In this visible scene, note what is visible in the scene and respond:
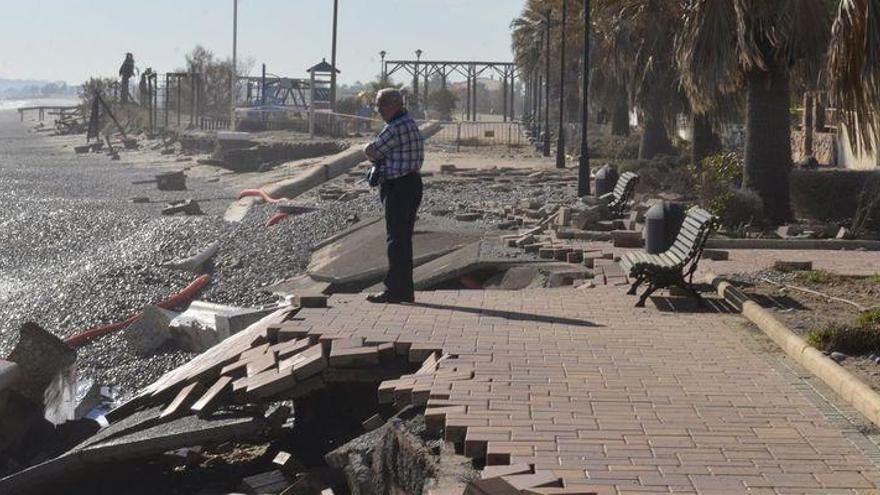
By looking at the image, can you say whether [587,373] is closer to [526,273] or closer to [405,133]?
[405,133]

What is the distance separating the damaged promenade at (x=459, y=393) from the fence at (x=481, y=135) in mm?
37352

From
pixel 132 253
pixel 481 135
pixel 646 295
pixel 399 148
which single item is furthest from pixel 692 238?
pixel 481 135

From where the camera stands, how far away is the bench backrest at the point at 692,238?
11273 mm

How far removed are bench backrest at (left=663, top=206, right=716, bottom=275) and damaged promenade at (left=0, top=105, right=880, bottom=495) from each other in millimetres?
371

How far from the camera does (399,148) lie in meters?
11.3

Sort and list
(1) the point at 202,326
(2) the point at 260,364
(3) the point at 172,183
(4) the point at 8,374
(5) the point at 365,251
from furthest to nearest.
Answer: (3) the point at 172,183 → (5) the point at 365,251 → (1) the point at 202,326 → (4) the point at 8,374 → (2) the point at 260,364

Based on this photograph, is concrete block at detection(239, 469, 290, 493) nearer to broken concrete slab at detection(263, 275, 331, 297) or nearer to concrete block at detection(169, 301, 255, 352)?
concrete block at detection(169, 301, 255, 352)

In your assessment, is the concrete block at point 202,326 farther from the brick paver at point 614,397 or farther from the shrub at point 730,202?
the shrub at point 730,202

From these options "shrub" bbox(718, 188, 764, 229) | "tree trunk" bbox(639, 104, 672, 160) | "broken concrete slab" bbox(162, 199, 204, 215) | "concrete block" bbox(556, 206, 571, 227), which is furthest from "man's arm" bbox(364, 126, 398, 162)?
"tree trunk" bbox(639, 104, 672, 160)

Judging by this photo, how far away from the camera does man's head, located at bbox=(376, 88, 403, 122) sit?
11.3 metres

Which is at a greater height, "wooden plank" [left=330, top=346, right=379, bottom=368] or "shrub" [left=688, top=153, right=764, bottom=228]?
"shrub" [left=688, top=153, right=764, bottom=228]

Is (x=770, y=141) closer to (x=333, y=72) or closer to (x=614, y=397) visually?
(x=614, y=397)

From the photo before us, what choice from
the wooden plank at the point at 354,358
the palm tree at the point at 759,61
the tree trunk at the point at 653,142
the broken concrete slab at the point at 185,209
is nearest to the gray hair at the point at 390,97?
the wooden plank at the point at 354,358

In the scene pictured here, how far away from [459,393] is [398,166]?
361 centimetres
